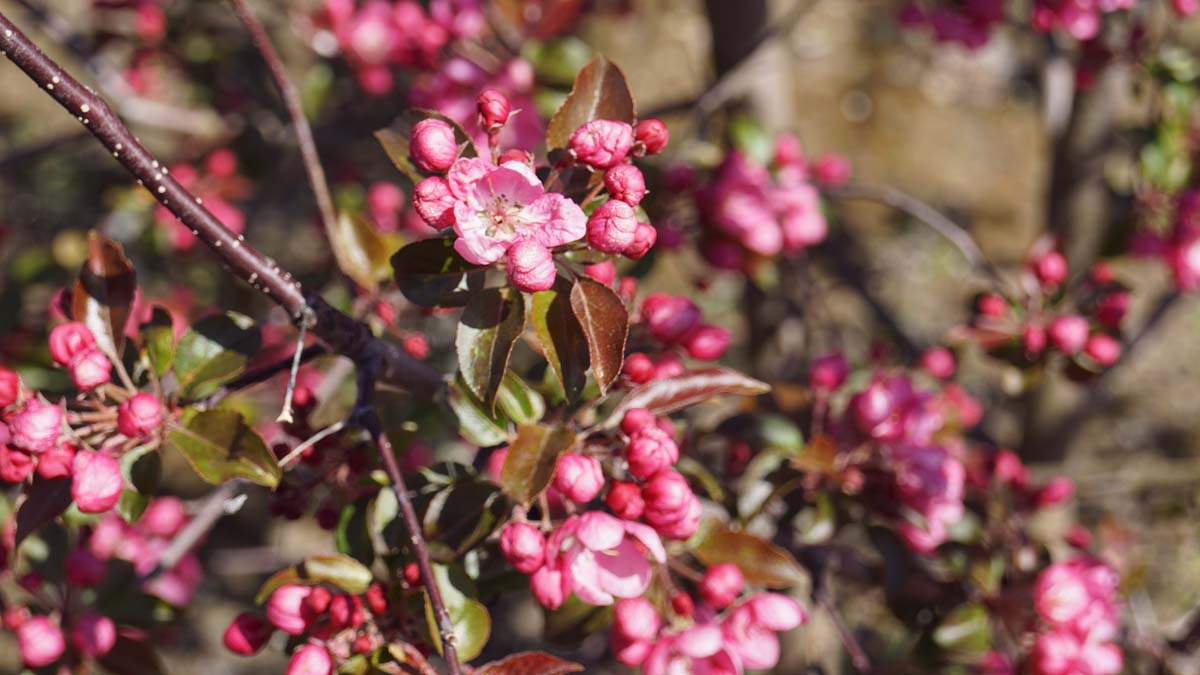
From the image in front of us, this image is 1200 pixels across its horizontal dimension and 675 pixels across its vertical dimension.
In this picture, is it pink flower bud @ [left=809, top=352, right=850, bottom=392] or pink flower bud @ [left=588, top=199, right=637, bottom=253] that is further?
pink flower bud @ [left=809, top=352, right=850, bottom=392]

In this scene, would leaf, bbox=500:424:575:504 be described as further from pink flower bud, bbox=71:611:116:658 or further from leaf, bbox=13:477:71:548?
pink flower bud, bbox=71:611:116:658

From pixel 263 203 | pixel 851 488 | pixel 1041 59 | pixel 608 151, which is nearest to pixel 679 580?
pixel 851 488

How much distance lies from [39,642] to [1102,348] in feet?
5.25

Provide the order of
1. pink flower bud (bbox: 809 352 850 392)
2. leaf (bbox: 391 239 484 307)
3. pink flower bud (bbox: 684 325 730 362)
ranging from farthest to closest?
pink flower bud (bbox: 809 352 850 392) → pink flower bud (bbox: 684 325 730 362) → leaf (bbox: 391 239 484 307)

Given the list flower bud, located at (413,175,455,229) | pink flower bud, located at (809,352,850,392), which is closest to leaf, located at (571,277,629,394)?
flower bud, located at (413,175,455,229)

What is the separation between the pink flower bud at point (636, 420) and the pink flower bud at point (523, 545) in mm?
144

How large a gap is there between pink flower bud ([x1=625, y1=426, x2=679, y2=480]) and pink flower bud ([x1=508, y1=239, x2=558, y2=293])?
234mm

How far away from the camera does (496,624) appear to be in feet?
8.01

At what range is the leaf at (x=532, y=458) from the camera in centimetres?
98

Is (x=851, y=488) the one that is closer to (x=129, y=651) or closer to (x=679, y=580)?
(x=679, y=580)

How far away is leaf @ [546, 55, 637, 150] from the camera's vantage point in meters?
1.00

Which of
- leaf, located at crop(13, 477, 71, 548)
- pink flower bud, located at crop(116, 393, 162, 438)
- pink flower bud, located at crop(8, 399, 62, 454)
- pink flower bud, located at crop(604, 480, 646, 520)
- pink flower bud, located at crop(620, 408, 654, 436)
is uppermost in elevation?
pink flower bud, located at crop(8, 399, 62, 454)

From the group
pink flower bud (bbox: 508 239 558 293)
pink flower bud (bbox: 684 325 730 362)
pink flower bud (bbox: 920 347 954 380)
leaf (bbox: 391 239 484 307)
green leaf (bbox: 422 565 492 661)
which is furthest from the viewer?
pink flower bud (bbox: 920 347 954 380)

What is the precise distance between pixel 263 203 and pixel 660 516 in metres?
1.60
